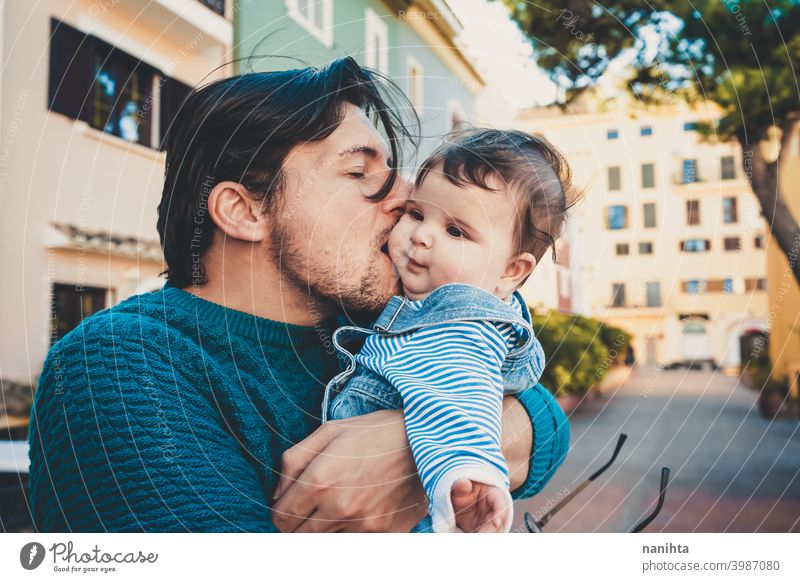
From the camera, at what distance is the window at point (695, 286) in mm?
903

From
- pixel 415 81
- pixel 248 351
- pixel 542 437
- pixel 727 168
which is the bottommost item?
pixel 542 437

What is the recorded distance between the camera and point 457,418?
55 cm

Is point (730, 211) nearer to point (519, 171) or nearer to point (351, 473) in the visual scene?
point (519, 171)

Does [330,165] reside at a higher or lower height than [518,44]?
lower

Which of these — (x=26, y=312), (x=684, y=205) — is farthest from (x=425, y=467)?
(x=26, y=312)

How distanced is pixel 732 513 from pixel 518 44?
2.38 feet

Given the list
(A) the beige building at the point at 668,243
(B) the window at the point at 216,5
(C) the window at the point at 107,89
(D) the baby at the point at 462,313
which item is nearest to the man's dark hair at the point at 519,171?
(D) the baby at the point at 462,313

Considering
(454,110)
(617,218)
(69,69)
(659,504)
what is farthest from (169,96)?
(659,504)

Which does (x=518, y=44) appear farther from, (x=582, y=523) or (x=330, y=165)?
(x=582, y=523)

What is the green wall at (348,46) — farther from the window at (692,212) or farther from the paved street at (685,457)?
the paved street at (685,457)

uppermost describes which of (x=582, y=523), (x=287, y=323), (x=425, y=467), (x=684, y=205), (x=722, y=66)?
(x=722, y=66)

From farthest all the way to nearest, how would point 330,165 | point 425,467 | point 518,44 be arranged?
point 518,44, point 330,165, point 425,467

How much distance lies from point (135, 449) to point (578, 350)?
581mm

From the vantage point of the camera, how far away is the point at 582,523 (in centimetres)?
99
